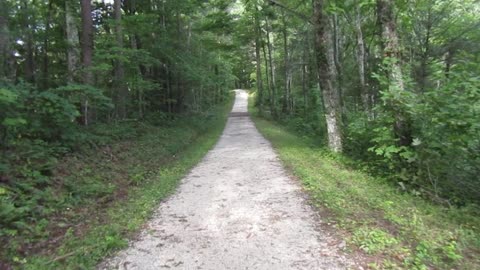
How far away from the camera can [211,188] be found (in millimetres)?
6977

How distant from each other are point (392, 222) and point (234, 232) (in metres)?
2.15

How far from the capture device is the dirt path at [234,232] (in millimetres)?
3895

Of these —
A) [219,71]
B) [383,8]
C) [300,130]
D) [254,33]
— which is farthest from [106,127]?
[219,71]

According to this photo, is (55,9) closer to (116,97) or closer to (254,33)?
(116,97)

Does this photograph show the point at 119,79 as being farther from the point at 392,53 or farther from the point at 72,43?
the point at 392,53

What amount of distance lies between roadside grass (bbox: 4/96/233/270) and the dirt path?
12.7 inches

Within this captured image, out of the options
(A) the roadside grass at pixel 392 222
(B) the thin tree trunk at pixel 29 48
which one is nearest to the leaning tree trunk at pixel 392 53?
(A) the roadside grass at pixel 392 222

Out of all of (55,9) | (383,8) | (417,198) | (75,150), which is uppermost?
(55,9)

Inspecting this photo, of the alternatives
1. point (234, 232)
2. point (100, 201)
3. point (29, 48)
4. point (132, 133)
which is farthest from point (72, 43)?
point (234, 232)

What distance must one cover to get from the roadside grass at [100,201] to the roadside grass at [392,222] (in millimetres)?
2880

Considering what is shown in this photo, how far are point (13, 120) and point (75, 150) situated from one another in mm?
2507

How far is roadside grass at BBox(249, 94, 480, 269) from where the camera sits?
3.78 meters

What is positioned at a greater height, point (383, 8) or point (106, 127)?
point (383, 8)

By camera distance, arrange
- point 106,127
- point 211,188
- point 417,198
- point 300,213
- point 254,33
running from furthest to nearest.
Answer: point 254,33
point 106,127
point 211,188
point 417,198
point 300,213
